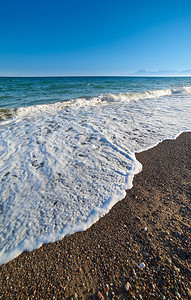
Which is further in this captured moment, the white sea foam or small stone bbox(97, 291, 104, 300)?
the white sea foam

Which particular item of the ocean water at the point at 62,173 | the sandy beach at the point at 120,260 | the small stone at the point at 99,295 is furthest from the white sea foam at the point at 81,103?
the small stone at the point at 99,295

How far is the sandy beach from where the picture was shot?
140cm

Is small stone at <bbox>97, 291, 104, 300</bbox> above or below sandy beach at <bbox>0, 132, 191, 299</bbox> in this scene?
above

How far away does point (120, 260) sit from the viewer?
1.63 meters

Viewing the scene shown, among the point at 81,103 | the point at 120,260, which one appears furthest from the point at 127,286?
the point at 81,103

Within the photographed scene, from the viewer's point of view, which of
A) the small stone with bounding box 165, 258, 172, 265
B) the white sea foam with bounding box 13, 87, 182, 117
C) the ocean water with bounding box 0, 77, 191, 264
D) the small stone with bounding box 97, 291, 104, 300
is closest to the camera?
the small stone with bounding box 97, 291, 104, 300

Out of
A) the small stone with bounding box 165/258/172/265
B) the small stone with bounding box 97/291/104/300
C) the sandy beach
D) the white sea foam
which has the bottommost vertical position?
the sandy beach

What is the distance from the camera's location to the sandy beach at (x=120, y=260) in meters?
1.40

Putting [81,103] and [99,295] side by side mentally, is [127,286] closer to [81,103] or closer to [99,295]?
[99,295]

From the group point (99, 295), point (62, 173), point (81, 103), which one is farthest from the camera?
point (81, 103)

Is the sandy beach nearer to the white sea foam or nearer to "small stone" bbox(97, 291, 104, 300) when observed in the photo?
"small stone" bbox(97, 291, 104, 300)

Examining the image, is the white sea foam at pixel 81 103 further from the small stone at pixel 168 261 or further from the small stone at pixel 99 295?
the small stone at pixel 168 261

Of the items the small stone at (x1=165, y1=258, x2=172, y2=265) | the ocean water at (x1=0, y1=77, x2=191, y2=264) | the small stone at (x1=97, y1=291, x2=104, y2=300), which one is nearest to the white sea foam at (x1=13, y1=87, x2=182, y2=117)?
the ocean water at (x1=0, y1=77, x2=191, y2=264)

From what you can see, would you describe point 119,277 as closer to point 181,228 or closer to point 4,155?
point 181,228
